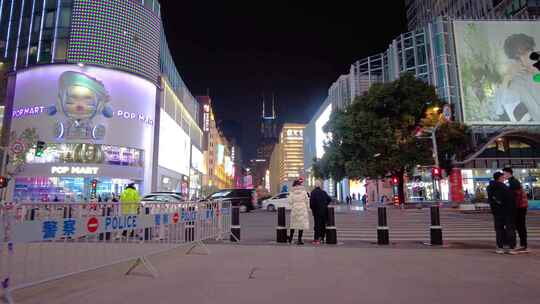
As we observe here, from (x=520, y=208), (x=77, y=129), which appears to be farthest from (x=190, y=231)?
(x=77, y=129)

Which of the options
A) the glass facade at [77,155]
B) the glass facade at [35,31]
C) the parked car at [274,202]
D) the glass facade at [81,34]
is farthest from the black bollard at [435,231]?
the glass facade at [35,31]

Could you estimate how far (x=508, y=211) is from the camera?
8305 millimetres

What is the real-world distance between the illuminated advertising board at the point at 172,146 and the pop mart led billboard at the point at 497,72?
140ft

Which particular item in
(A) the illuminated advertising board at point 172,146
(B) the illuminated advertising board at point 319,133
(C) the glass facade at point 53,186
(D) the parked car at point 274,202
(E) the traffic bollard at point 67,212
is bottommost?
(E) the traffic bollard at point 67,212

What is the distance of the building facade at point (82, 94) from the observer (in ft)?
149

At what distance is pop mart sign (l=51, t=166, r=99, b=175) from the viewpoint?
146 feet

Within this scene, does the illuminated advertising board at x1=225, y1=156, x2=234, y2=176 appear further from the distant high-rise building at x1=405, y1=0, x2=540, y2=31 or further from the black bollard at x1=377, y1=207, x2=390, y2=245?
the black bollard at x1=377, y1=207, x2=390, y2=245

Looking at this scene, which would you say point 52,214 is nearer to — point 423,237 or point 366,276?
point 366,276

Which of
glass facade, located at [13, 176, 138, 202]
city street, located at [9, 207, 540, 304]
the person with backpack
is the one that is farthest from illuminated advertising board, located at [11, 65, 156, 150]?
the person with backpack

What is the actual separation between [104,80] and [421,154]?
39520mm

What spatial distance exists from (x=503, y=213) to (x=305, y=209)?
4.79 m

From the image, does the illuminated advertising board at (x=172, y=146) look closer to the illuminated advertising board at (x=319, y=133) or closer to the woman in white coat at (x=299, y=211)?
the illuminated advertising board at (x=319, y=133)

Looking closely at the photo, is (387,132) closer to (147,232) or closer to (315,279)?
(315,279)

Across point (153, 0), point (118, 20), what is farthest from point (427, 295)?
point (153, 0)
